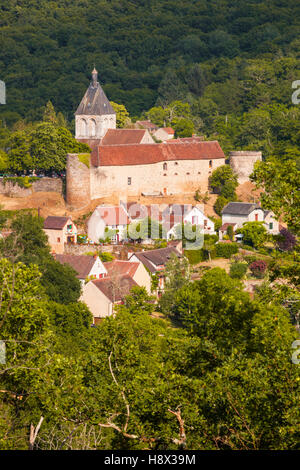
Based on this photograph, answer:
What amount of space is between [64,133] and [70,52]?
5500 cm

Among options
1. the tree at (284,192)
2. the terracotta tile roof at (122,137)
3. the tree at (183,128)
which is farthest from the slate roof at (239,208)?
the tree at (284,192)

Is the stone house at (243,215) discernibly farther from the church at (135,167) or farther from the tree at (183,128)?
the tree at (183,128)

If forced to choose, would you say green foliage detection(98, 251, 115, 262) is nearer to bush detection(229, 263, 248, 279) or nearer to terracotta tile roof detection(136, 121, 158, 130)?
bush detection(229, 263, 248, 279)

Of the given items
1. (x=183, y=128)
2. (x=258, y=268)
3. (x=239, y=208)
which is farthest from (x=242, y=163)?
(x=183, y=128)

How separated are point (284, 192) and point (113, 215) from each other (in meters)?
31.4

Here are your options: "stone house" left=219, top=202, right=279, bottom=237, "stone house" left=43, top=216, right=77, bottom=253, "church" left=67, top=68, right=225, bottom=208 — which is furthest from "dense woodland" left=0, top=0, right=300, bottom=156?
"stone house" left=43, top=216, right=77, bottom=253

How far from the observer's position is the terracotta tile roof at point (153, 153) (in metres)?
48.1

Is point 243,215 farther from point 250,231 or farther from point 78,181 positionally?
point 78,181

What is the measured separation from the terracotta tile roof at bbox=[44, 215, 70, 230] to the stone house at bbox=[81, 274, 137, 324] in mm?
6519

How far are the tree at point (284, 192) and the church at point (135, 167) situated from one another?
3269cm

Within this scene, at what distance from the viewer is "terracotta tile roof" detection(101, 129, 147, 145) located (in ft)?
171

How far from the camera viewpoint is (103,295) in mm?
A: 37688

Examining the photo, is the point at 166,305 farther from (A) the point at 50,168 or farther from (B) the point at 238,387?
(B) the point at 238,387
